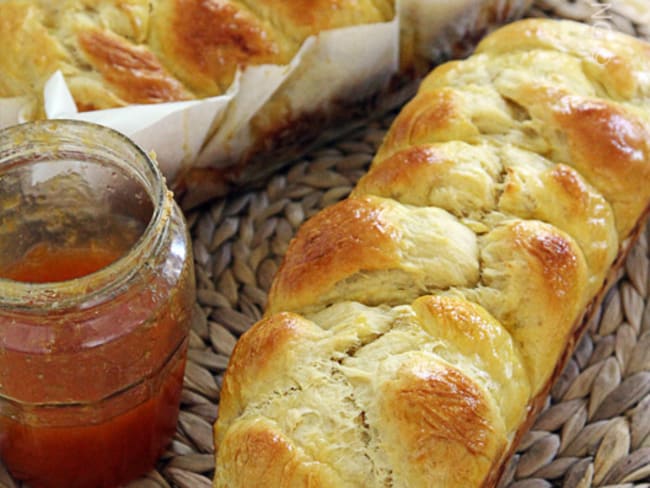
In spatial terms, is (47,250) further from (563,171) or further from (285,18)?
(563,171)

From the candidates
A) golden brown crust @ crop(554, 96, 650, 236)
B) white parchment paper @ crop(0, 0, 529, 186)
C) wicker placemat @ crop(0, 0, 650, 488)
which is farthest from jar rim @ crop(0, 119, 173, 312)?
golden brown crust @ crop(554, 96, 650, 236)

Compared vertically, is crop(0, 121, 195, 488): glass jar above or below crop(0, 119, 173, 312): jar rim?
below

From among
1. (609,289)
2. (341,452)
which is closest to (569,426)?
(609,289)

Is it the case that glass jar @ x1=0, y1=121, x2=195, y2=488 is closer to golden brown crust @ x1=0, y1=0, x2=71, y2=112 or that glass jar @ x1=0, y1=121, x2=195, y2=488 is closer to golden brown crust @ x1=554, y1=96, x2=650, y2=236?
golden brown crust @ x1=0, y1=0, x2=71, y2=112

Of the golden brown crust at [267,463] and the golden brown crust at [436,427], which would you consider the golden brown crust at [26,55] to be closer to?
the golden brown crust at [267,463]

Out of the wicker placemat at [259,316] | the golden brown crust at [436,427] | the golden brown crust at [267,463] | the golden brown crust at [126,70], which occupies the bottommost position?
the wicker placemat at [259,316]

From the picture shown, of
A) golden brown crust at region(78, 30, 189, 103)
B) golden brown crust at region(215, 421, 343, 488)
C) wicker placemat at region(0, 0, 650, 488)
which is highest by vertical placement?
golden brown crust at region(78, 30, 189, 103)

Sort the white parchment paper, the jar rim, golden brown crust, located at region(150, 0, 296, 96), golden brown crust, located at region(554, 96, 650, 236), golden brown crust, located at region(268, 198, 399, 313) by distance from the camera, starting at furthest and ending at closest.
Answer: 1. golden brown crust, located at region(150, 0, 296, 96)
2. the white parchment paper
3. golden brown crust, located at region(554, 96, 650, 236)
4. golden brown crust, located at region(268, 198, 399, 313)
5. the jar rim

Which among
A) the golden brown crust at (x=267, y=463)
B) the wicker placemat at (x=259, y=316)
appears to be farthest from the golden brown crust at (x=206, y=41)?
the golden brown crust at (x=267, y=463)
